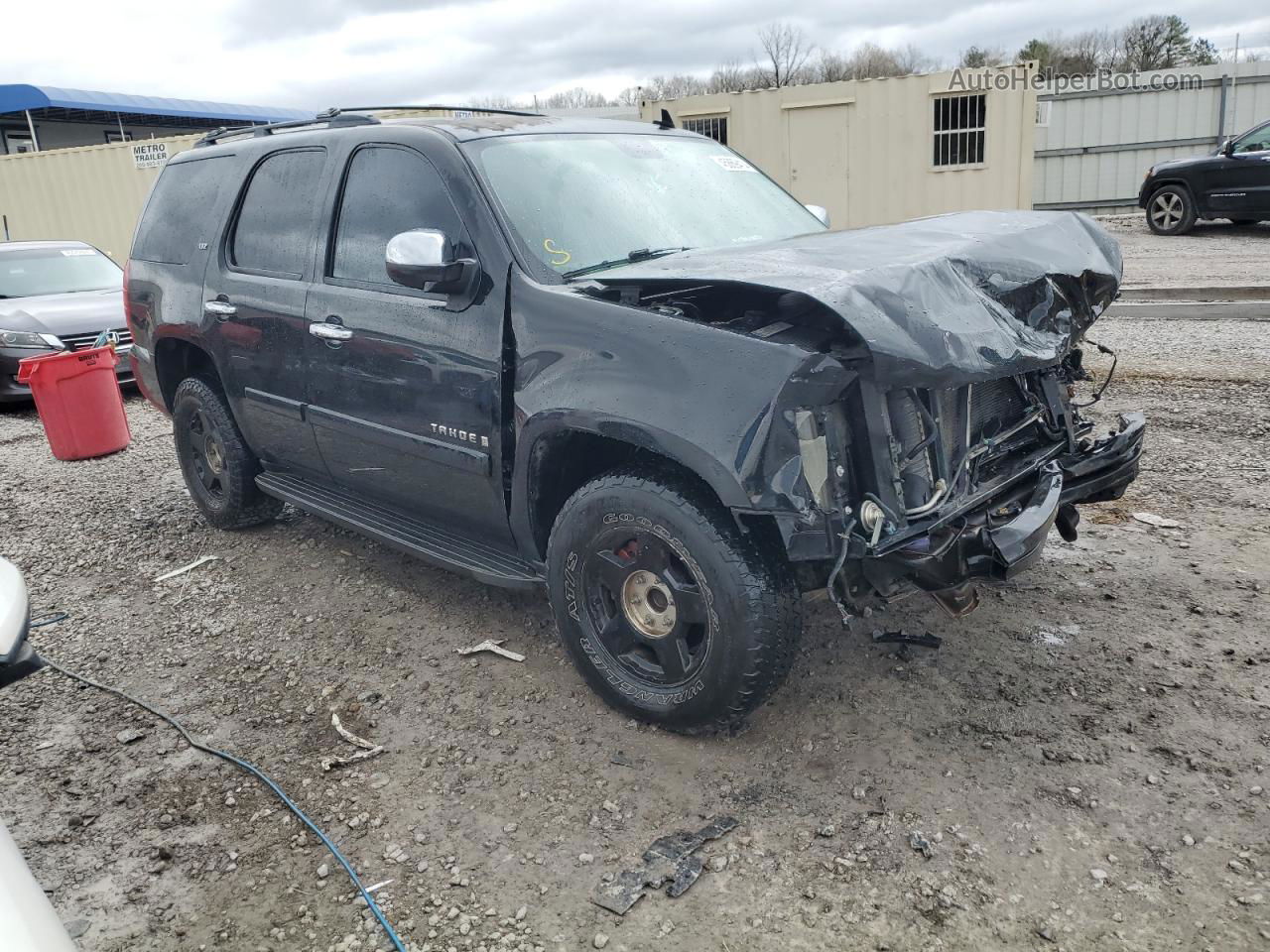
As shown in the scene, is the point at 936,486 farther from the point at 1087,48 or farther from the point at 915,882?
the point at 1087,48

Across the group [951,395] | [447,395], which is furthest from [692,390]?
[447,395]

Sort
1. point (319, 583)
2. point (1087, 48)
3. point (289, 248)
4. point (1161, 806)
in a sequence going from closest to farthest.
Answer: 1. point (1161, 806)
2. point (289, 248)
3. point (319, 583)
4. point (1087, 48)

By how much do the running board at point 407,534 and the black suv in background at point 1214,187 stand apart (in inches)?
602

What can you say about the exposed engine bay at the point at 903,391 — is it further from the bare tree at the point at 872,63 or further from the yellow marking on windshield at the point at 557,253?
the bare tree at the point at 872,63

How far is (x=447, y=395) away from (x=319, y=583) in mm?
1578

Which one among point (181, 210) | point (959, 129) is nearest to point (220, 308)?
point (181, 210)

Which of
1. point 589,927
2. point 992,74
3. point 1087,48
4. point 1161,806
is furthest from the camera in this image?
point 1087,48

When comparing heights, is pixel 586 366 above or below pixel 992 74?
below

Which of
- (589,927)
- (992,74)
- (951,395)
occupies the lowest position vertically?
(589,927)

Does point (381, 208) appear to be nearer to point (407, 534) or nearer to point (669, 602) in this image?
point (407, 534)

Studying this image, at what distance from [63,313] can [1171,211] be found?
15.7 m

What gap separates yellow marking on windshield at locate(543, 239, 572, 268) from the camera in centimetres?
332

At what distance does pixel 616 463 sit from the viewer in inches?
130

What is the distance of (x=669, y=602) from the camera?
10.0 feet
